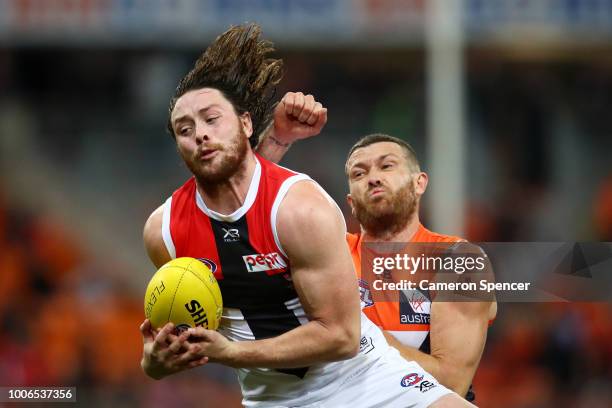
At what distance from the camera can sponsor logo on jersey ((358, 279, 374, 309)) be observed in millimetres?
5242

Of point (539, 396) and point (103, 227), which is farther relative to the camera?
point (103, 227)

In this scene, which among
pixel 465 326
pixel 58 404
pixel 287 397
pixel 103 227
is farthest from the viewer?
pixel 103 227

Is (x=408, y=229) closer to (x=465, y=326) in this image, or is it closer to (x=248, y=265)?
(x=465, y=326)

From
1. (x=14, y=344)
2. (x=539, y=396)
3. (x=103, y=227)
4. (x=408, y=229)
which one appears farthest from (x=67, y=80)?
(x=408, y=229)

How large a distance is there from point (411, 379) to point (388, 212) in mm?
845

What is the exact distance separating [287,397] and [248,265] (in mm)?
623

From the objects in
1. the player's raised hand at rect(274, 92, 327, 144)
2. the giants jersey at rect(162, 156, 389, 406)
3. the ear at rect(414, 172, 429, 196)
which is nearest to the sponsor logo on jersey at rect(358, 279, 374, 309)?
the giants jersey at rect(162, 156, 389, 406)

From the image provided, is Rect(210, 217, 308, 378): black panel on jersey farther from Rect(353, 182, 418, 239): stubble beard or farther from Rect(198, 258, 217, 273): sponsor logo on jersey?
Rect(353, 182, 418, 239): stubble beard

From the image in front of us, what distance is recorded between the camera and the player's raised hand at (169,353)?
4.20 meters

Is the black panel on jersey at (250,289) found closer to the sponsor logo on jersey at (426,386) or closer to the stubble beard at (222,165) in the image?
the stubble beard at (222,165)

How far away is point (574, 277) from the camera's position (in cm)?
570

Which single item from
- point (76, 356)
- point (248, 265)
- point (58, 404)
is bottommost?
point (248, 265)

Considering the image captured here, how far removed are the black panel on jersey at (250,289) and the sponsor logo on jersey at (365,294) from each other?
0.63 m

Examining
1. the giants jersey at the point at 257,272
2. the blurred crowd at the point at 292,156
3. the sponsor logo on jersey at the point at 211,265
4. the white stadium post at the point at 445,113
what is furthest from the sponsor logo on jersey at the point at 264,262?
the blurred crowd at the point at 292,156
